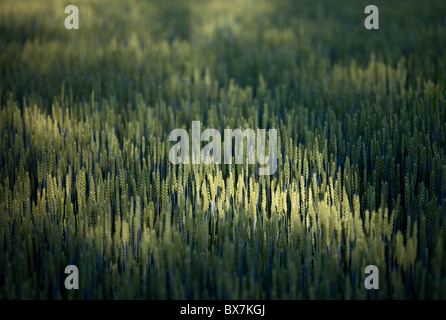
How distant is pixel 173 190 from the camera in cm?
215

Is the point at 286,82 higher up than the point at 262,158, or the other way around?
the point at 286,82

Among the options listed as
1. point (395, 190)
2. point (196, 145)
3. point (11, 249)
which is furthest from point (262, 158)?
point (11, 249)

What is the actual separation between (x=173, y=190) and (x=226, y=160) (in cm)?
40

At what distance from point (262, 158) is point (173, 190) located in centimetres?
54

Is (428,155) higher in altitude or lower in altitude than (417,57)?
lower

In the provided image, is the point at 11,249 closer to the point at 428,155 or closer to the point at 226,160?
the point at 226,160

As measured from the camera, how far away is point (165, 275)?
1.69m
